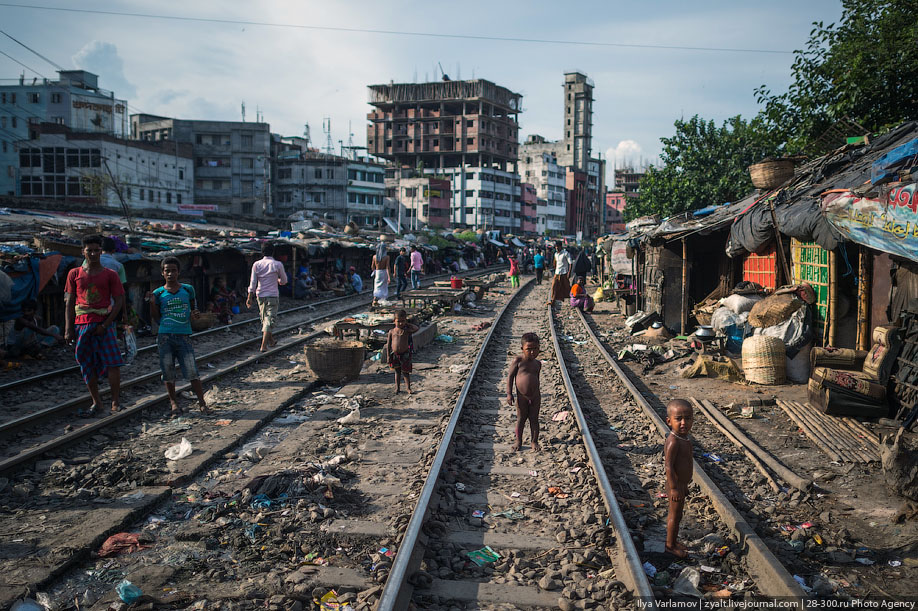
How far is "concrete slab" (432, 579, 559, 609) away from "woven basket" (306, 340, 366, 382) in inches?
249

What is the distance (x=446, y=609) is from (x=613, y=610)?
989 mm

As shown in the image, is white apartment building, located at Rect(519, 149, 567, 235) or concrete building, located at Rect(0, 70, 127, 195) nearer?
concrete building, located at Rect(0, 70, 127, 195)

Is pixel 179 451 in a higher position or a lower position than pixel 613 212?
lower

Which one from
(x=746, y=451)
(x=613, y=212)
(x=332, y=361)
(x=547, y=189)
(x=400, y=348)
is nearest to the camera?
(x=746, y=451)

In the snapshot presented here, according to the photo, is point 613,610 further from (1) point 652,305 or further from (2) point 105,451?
(1) point 652,305

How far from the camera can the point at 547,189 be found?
356ft

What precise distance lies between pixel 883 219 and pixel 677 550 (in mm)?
4987

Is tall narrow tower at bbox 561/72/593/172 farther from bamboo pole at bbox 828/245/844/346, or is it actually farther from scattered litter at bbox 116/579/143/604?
scattered litter at bbox 116/579/143/604

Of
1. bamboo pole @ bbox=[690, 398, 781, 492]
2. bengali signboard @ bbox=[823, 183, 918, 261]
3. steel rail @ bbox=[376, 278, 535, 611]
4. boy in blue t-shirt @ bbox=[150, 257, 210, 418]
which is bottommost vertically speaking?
bamboo pole @ bbox=[690, 398, 781, 492]

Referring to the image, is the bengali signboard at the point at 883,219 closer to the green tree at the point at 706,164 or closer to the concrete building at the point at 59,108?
the green tree at the point at 706,164

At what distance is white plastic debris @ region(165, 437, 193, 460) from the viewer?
6491 millimetres

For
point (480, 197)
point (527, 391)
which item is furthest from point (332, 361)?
point (480, 197)

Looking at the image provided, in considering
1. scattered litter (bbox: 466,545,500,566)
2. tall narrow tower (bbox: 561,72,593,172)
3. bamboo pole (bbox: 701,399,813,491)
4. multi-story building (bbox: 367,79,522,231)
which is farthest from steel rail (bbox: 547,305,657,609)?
tall narrow tower (bbox: 561,72,593,172)

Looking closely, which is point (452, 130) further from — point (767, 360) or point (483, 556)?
point (483, 556)
